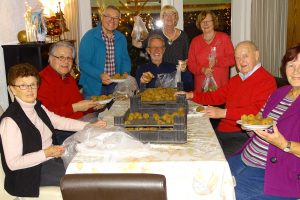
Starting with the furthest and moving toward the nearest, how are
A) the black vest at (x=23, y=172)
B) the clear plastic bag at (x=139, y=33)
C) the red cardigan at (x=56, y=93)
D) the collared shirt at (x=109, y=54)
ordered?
the clear plastic bag at (x=139, y=33)
the collared shirt at (x=109, y=54)
the red cardigan at (x=56, y=93)
the black vest at (x=23, y=172)

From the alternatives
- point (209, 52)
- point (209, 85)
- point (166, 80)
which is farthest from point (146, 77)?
point (209, 52)

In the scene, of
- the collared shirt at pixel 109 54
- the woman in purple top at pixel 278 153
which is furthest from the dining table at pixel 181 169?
the collared shirt at pixel 109 54

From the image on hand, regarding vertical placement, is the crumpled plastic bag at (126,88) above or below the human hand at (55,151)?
above

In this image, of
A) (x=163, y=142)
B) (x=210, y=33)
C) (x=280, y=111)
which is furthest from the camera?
(x=210, y=33)

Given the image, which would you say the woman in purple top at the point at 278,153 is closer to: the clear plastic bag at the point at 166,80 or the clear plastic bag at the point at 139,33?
the clear plastic bag at the point at 166,80

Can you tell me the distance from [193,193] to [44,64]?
2.68 metres

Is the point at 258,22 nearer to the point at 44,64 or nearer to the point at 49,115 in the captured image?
the point at 44,64

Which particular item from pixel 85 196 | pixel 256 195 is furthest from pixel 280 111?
pixel 85 196

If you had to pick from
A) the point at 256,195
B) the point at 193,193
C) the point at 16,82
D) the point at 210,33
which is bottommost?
the point at 256,195

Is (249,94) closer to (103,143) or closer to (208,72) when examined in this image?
(208,72)

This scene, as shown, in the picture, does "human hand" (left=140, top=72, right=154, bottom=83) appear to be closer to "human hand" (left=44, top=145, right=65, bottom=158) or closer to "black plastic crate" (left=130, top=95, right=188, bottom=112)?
"black plastic crate" (left=130, top=95, right=188, bottom=112)

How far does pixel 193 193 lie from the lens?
1.59m

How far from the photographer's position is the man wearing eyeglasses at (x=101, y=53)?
12.4 feet

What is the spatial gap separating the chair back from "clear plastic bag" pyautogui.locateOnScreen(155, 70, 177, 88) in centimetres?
208
